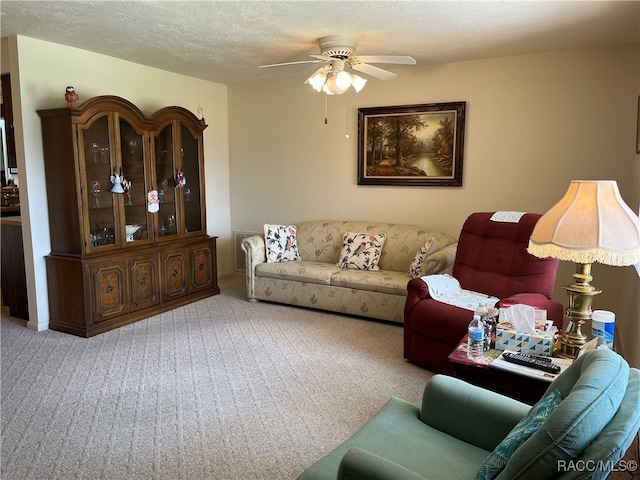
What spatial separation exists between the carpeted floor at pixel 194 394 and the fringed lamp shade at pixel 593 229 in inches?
56.0

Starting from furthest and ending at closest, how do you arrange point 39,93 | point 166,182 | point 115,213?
point 166,182 < point 115,213 < point 39,93

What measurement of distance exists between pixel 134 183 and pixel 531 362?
12.1 feet

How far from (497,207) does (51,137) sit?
13.5 ft

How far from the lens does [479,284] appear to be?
143 inches

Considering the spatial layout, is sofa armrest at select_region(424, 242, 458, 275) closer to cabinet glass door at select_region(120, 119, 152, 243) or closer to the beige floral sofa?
the beige floral sofa

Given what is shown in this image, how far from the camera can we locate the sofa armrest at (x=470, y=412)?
1.64 meters

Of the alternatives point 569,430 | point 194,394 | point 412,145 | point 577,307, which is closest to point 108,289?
point 194,394

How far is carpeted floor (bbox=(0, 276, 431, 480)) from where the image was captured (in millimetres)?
2281

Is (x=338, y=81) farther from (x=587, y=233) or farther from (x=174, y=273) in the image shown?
(x=174, y=273)

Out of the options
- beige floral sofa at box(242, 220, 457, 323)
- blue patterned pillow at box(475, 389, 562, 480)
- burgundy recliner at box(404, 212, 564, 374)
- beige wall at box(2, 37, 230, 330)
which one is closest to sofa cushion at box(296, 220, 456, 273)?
beige floral sofa at box(242, 220, 457, 323)

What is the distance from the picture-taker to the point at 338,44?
12.0ft

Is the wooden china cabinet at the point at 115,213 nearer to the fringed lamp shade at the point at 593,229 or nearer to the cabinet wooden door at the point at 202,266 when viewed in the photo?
the cabinet wooden door at the point at 202,266

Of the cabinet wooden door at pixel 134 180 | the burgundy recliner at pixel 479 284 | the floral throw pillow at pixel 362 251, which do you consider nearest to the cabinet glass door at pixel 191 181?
the cabinet wooden door at pixel 134 180

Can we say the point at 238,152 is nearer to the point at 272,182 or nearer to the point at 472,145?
the point at 272,182
